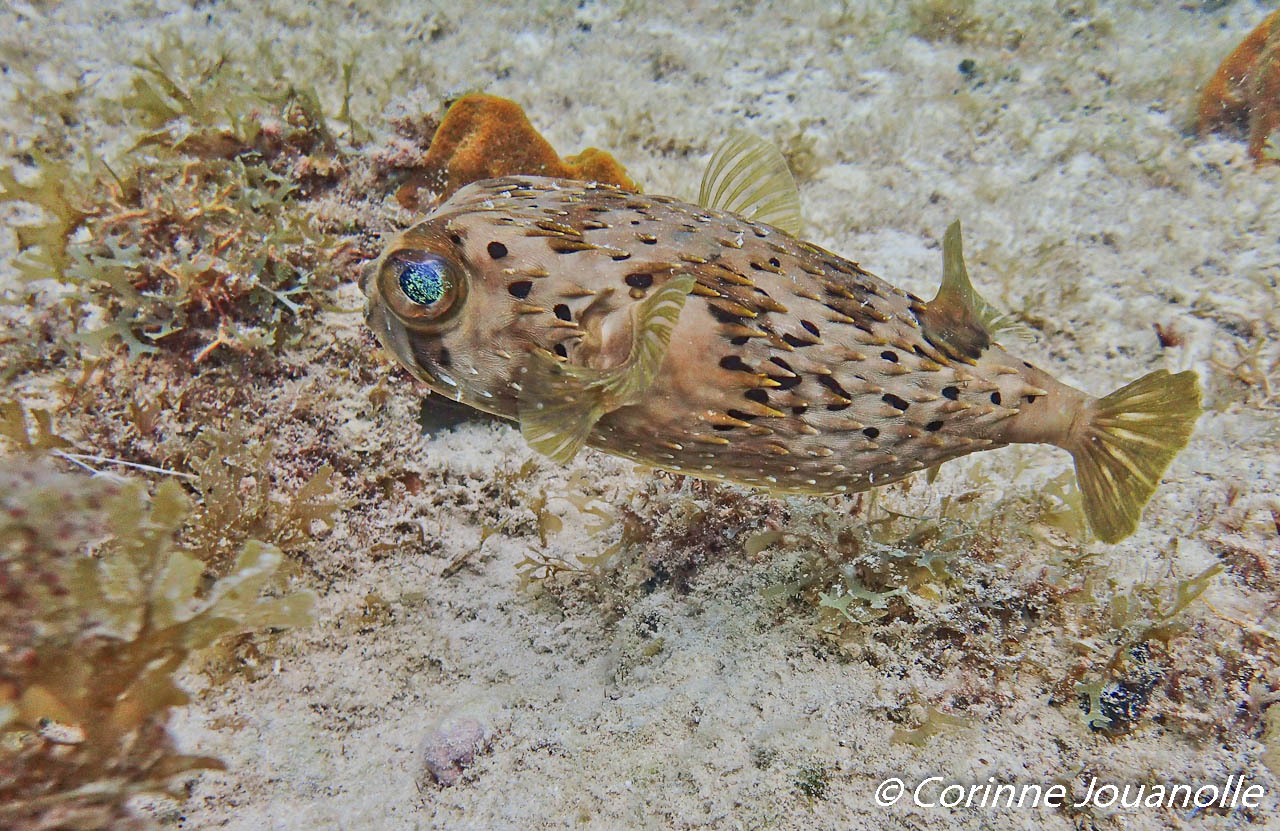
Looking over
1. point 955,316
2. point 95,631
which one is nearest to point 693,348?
point 955,316

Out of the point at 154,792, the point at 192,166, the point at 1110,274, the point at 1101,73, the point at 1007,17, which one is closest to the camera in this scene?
the point at 154,792

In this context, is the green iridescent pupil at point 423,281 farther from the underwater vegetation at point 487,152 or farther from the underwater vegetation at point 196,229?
the underwater vegetation at point 487,152

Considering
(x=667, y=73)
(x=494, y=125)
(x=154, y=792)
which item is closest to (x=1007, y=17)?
(x=667, y=73)

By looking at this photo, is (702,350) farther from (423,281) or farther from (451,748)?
(451,748)

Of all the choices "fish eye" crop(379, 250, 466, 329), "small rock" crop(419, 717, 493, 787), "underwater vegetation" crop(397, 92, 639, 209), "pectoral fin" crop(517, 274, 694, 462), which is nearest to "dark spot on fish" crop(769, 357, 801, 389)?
"pectoral fin" crop(517, 274, 694, 462)

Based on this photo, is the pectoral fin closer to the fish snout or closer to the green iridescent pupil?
the green iridescent pupil

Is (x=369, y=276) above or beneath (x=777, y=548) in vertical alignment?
above

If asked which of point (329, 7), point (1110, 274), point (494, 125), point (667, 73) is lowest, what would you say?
point (1110, 274)

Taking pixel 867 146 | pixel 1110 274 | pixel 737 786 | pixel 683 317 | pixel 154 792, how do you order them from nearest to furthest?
1. pixel 154 792
2. pixel 683 317
3. pixel 737 786
4. pixel 1110 274
5. pixel 867 146

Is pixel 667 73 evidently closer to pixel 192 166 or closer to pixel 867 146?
pixel 867 146
